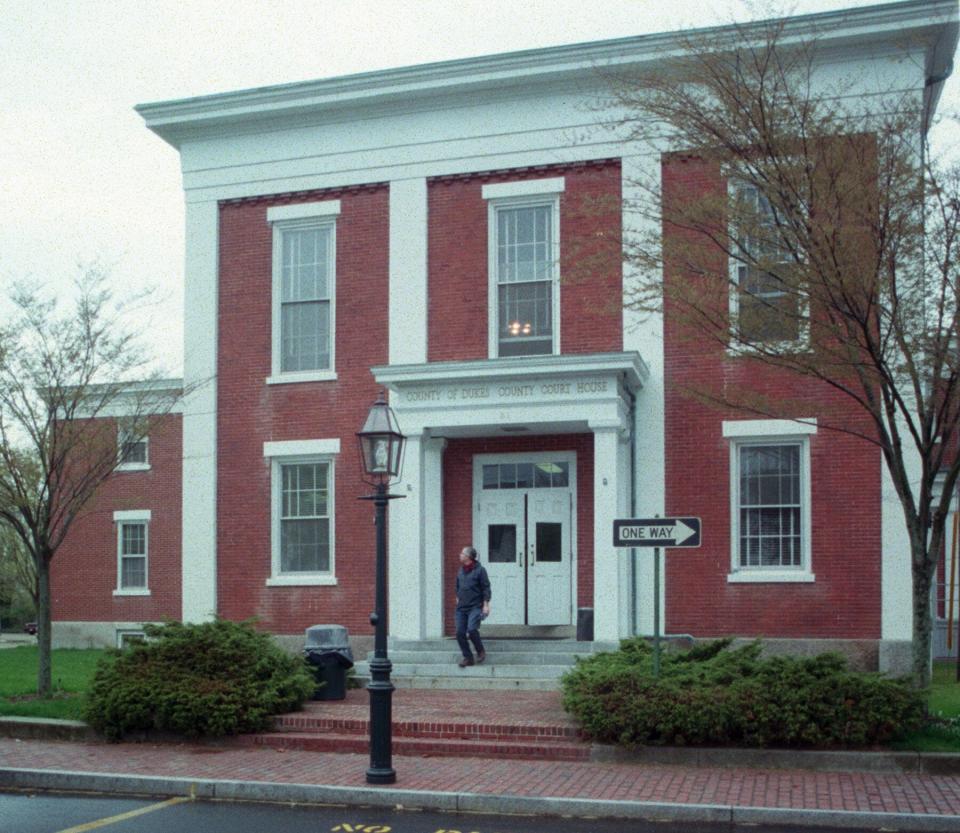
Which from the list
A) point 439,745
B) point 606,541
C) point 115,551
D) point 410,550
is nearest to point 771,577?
point 606,541

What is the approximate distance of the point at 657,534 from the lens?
13.5 m

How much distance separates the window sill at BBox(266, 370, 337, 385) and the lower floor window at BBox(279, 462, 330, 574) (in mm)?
1411

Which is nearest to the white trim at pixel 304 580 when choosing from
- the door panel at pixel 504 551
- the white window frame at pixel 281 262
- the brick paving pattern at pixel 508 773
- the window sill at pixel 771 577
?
the white window frame at pixel 281 262

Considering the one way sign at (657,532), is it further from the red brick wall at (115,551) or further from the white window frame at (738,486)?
the red brick wall at (115,551)

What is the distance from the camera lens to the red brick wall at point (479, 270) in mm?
19844

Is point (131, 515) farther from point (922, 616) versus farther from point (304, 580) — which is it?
point (922, 616)

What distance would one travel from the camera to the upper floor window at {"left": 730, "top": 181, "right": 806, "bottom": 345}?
13.0 metres

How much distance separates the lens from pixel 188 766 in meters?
12.8

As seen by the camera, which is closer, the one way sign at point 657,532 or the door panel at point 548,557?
the one way sign at point 657,532

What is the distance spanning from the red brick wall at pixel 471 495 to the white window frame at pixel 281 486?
6.54 ft

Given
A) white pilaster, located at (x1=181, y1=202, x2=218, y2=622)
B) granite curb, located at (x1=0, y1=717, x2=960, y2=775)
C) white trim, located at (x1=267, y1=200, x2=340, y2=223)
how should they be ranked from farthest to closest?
white pilaster, located at (x1=181, y1=202, x2=218, y2=622) → white trim, located at (x1=267, y1=200, x2=340, y2=223) → granite curb, located at (x1=0, y1=717, x2=960, y2=775)

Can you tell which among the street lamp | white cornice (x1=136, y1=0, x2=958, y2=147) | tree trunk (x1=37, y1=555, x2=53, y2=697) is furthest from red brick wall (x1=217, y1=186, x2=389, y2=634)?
the street lamp

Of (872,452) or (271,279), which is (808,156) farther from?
(271,279)

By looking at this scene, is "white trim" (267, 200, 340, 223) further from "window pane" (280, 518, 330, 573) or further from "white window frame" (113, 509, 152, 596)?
"white window frame" (113, 509, 152, 596)
